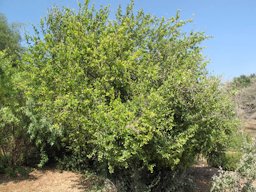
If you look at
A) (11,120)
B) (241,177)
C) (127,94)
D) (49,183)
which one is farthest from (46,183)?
(241,177)

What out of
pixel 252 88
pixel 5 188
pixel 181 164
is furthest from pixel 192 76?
pixel 252 88

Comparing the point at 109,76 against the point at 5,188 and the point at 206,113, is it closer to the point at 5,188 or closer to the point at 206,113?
the point at 206,113

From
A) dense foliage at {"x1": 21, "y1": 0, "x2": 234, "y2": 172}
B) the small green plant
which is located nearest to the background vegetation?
dense foliage at {"x1": 21, "y1": 0, "x2": 234, "y2": 172}

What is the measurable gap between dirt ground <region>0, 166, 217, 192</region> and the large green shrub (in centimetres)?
102

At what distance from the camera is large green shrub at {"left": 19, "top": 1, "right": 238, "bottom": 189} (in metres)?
6.94

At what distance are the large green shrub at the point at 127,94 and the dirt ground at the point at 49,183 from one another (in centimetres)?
102

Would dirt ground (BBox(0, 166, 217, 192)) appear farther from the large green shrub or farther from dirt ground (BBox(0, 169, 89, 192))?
the large green shrub

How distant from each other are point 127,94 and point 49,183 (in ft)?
12.2

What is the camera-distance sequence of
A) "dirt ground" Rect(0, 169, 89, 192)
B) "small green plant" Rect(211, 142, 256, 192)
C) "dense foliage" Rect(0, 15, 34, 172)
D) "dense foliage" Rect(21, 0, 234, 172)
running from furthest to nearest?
"dense foliage" Rect(0, 15, 34, 172), "dirt ground" Rect(0, 169, 89, 192), "small green plant" Rect(211, 142, 256, 192), "dense foliage" Rect(21, 0, 234, 172)

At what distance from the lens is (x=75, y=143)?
28.5 feet

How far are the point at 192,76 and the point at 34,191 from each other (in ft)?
17.9

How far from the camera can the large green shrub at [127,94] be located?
22.8 feet

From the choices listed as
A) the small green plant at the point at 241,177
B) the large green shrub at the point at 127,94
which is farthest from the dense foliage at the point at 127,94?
the small green plant at the point at 241,177

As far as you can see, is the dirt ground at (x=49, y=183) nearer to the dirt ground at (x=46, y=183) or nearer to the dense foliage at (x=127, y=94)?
the dirt ground at (x=46, y=183)
